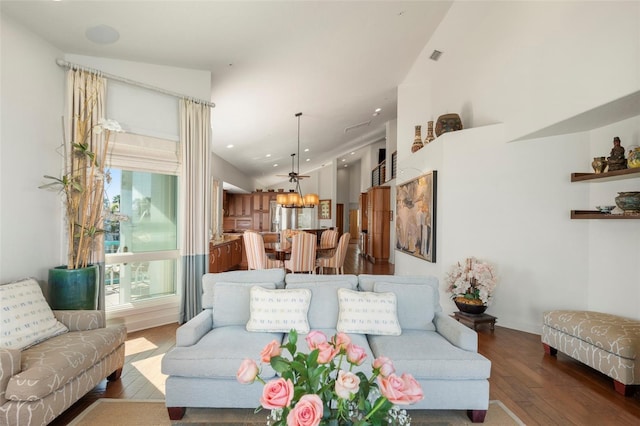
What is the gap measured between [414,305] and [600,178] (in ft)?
8.25

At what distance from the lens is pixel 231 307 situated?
2.53 m

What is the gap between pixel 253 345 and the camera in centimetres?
213

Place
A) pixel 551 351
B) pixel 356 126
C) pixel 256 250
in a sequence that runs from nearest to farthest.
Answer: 1. pixel 551 351
2. pixel 256 250
3. pixel 356 126

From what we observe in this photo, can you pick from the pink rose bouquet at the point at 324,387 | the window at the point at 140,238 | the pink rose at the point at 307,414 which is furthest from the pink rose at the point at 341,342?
the window at the point at 140,238

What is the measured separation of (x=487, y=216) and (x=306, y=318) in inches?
115

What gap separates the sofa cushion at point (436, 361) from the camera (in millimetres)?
1977

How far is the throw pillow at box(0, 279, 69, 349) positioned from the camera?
2.04m

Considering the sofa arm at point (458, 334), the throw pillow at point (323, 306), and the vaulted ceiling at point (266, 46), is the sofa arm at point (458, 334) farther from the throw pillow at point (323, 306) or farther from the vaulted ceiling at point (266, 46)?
the vaulted ceiling at point (266, 46)

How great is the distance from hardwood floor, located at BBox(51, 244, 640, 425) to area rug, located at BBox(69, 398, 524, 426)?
101 mm

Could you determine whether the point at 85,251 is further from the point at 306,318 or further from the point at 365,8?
the point at 365,8

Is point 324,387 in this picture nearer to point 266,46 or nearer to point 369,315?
point 369,315

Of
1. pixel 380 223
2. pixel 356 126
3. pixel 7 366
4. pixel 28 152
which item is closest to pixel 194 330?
pixel 7 366

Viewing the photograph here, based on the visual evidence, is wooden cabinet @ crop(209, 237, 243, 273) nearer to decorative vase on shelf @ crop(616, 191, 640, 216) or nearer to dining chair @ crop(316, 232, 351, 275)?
dining chair @ crop(316, 232, 351, 275)

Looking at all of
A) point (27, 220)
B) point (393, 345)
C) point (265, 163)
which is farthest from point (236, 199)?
point (393, 345)
